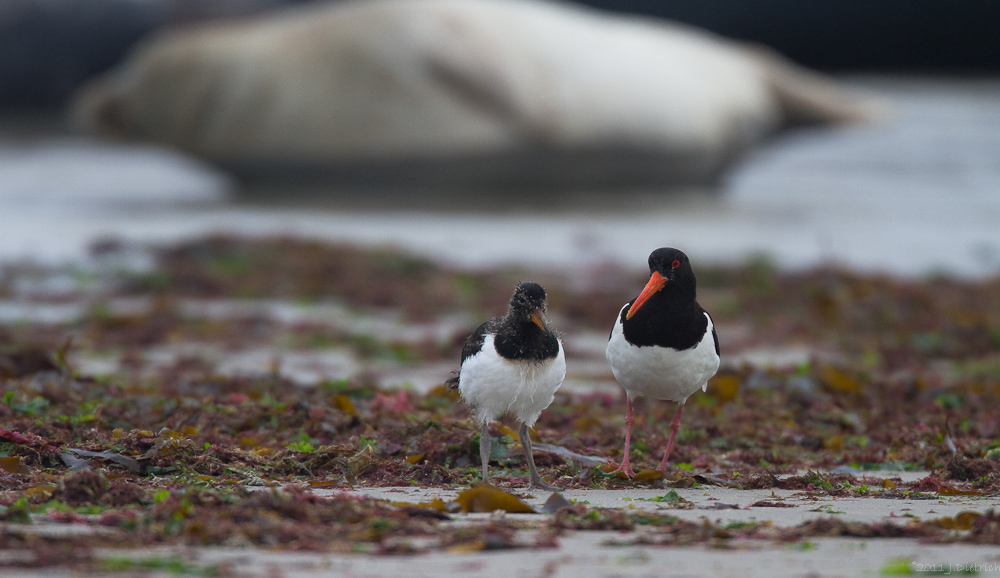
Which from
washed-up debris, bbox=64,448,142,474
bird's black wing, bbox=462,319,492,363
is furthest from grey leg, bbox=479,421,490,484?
washed-up debris, bbox=64,448,142,474

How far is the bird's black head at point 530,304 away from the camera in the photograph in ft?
12.7

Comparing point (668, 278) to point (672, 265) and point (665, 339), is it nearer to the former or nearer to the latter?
point (672, 265)

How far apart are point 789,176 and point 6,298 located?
47.4 ft

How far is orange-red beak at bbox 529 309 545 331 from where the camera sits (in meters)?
3.87

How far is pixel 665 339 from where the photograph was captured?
14.0 feet

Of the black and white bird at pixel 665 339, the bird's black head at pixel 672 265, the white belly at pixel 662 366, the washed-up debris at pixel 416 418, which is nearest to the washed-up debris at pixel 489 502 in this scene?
the washed-up debris at pixel 416 418

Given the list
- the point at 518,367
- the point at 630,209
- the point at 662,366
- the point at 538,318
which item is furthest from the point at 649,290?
the point at 630,209

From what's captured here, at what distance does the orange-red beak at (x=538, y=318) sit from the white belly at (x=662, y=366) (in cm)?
59

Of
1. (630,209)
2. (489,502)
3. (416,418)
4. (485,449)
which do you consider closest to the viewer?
(489,502)

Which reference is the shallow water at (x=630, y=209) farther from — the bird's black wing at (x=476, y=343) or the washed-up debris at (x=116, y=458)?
the washed-up debris at (x=116, y=458)

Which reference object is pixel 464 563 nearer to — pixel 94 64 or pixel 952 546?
pixel 952 546

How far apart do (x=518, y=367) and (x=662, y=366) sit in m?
0.71

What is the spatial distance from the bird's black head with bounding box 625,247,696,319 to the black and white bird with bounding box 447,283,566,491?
1.64 feet

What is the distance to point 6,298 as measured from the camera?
9305mm
